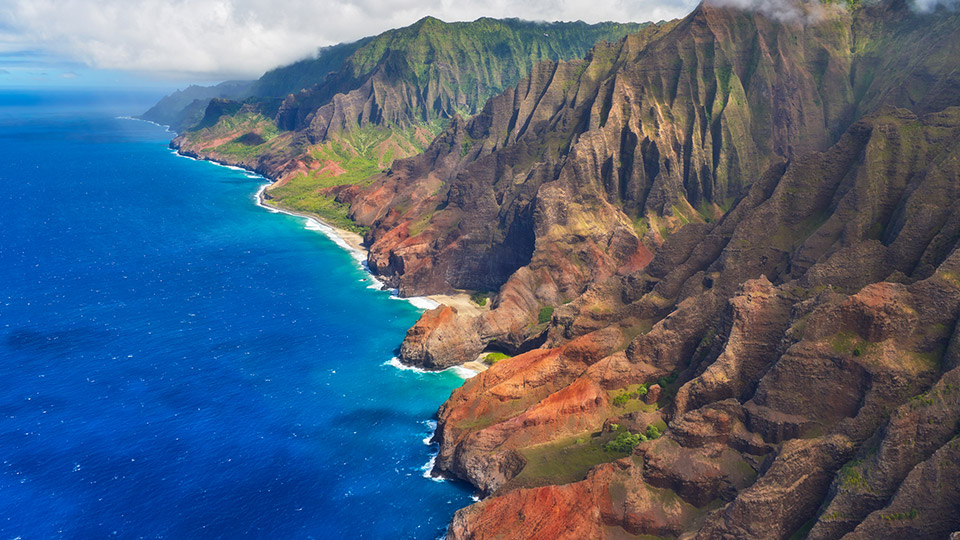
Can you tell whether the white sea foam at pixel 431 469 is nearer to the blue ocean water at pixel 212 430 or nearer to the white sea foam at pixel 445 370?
the blue ocean water at pixel 212 430

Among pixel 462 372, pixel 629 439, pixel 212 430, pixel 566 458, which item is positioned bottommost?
pixel 212 430

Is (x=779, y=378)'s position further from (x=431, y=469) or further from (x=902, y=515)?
(x=431, y=469)

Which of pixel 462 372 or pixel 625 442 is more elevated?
pixel 625 442

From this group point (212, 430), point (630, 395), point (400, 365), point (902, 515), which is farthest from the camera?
point (400, 365)

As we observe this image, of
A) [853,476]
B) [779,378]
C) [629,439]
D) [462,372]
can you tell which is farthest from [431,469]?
[853,476]

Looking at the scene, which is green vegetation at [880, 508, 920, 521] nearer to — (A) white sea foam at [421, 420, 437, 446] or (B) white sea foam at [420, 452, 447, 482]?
(B) white sea foam at [420, 452, 447, 482]

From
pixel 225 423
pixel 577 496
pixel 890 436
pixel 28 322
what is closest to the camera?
pixel 890 436

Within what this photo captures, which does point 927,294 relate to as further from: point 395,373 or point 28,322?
point 28,322

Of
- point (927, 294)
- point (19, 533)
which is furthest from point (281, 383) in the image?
point (927, 294)

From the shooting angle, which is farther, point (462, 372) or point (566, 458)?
point (462, 372)

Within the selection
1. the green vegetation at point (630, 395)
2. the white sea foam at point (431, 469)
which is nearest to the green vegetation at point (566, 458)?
the green vegetation at point (630, 395)

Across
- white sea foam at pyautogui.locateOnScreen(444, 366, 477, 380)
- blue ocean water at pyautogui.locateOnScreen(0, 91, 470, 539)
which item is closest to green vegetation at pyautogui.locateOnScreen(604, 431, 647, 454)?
blue ocean water at pyautogui.locateOnScreen(0, 91, 470, 539)
